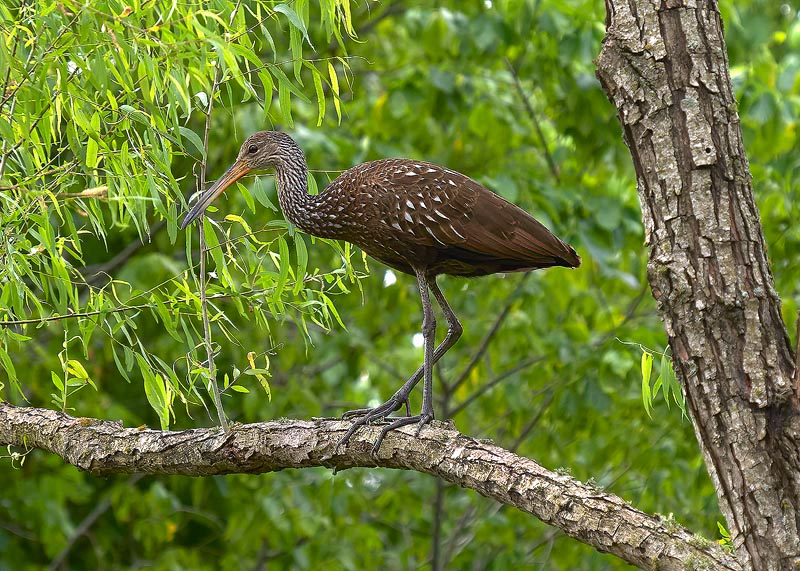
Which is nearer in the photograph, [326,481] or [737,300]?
[737,300]

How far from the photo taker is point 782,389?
2461 mm

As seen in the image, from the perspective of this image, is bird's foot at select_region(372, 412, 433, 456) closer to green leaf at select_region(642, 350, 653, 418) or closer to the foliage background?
green leaf at select_region(642, 350, 653, 418)

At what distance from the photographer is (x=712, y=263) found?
253 centimetres

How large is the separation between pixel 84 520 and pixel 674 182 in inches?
254

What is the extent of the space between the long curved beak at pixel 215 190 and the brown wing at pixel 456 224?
565 millimetres

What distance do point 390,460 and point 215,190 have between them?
1.49 metres

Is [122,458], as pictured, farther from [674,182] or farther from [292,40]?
[674,182]

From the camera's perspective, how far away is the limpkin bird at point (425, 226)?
428cm

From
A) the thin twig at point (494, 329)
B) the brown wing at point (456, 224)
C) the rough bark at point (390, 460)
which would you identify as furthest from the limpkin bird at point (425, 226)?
the thin twig at point (494, 329)

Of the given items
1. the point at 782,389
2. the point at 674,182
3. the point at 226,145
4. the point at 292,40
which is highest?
the point at 226,145

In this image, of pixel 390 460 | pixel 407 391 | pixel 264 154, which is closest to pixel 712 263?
pixel 390 460

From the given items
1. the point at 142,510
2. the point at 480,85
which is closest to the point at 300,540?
the point at 142,510

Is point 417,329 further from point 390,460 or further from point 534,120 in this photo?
point 390,460

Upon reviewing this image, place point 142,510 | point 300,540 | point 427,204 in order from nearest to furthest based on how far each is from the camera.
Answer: point 427,204
point 142,510
point 300,540
